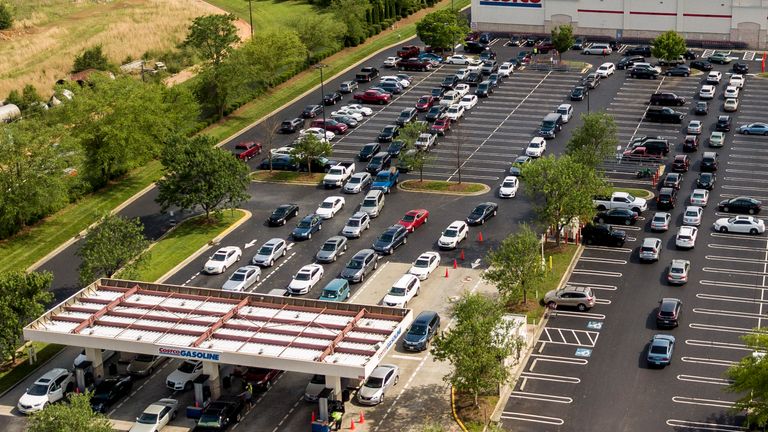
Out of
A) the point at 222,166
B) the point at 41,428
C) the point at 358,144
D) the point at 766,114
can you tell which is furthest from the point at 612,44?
the point at 41,428

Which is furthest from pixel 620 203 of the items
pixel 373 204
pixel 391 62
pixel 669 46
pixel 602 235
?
pixel 391 62

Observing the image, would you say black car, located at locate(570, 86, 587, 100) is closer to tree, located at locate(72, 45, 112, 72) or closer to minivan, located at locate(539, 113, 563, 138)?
minivan, located at locate(539, 113, 563, 138)

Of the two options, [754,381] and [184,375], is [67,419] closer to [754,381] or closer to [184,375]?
[184,375]

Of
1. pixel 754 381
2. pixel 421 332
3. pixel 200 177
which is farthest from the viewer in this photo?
pixel 200 177

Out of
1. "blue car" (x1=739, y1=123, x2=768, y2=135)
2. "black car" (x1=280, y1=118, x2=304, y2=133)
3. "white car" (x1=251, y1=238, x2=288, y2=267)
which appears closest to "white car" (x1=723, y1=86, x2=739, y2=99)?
"blue car" (x1=739, y1=123, x2=768, y2=135)

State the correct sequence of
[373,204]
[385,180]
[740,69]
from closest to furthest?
[373,204] → [385,180] → [740,69]

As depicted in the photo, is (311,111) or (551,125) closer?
(551,125)

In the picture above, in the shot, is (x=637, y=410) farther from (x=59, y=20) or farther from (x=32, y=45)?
(x=59, y=20)
